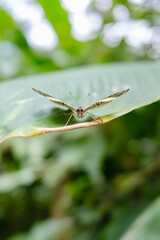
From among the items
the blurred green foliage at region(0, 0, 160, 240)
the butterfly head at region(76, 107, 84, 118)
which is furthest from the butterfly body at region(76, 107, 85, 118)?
the blurred green foliage at region(0, 0, 160, 240)

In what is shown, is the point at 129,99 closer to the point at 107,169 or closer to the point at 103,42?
the point at 107,169

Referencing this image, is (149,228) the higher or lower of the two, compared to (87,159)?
lower

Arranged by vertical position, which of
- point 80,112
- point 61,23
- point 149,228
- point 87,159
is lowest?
point 149,228

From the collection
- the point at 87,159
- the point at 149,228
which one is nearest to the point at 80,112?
the point at 149,228

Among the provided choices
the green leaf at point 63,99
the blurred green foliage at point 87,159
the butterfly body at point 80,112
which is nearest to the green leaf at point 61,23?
the blurred green foliage at point 87,159

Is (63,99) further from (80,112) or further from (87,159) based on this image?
(87,159)

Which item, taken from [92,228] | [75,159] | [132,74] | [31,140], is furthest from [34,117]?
[31,140]

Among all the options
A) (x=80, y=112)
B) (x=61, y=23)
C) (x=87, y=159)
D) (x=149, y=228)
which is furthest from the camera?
(x=61, y=23)
